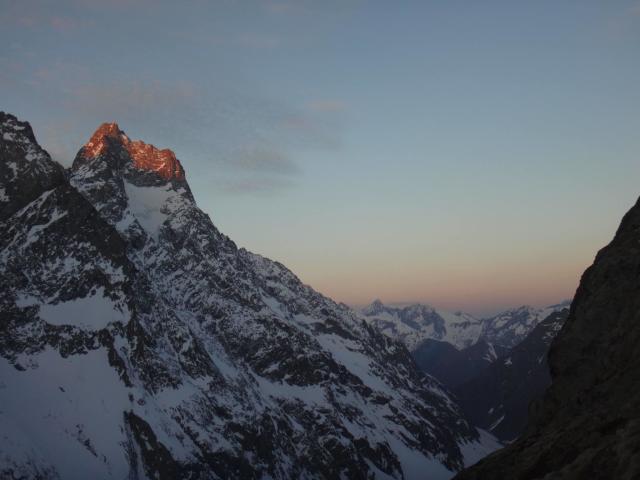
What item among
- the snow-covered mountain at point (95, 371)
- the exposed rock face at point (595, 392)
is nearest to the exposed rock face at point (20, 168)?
the snow-covered mountain at point (95, 371)

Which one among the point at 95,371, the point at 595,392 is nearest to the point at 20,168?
the point at 95,371

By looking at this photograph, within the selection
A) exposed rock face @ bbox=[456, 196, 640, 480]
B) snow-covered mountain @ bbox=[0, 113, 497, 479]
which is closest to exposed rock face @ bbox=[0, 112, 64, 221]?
snow-covered mountain @ bbox=[0, 113, 497, 479]

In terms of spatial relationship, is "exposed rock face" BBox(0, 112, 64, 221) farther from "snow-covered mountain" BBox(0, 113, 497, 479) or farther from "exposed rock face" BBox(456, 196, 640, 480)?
"exposed rock face" BBox(456, 196, 640, 480)

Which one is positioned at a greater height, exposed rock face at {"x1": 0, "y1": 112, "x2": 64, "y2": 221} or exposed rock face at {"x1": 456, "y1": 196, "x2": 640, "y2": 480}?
exposed rock face at {"x1": 0, "y1": 112, "x2": 64, "y2": 221}

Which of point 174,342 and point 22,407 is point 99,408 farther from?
point 174,342

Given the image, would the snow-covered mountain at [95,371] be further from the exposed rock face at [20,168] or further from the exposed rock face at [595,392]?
the exposed rock face at [595,392]

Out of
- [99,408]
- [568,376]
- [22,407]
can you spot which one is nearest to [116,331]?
[99,408]

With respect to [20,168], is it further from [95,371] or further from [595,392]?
[595,392]

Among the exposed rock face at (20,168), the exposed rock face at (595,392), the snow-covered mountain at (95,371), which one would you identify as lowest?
the exposed rock face at (595,392)

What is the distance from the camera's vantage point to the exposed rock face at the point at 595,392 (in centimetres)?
2338

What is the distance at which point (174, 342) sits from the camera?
17675 centimetres

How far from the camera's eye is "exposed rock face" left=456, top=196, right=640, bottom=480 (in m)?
23.4

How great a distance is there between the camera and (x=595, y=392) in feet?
113

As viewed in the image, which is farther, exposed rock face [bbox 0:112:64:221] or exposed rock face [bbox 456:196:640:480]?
exposed rock face [bbox 0:112:64:221]
